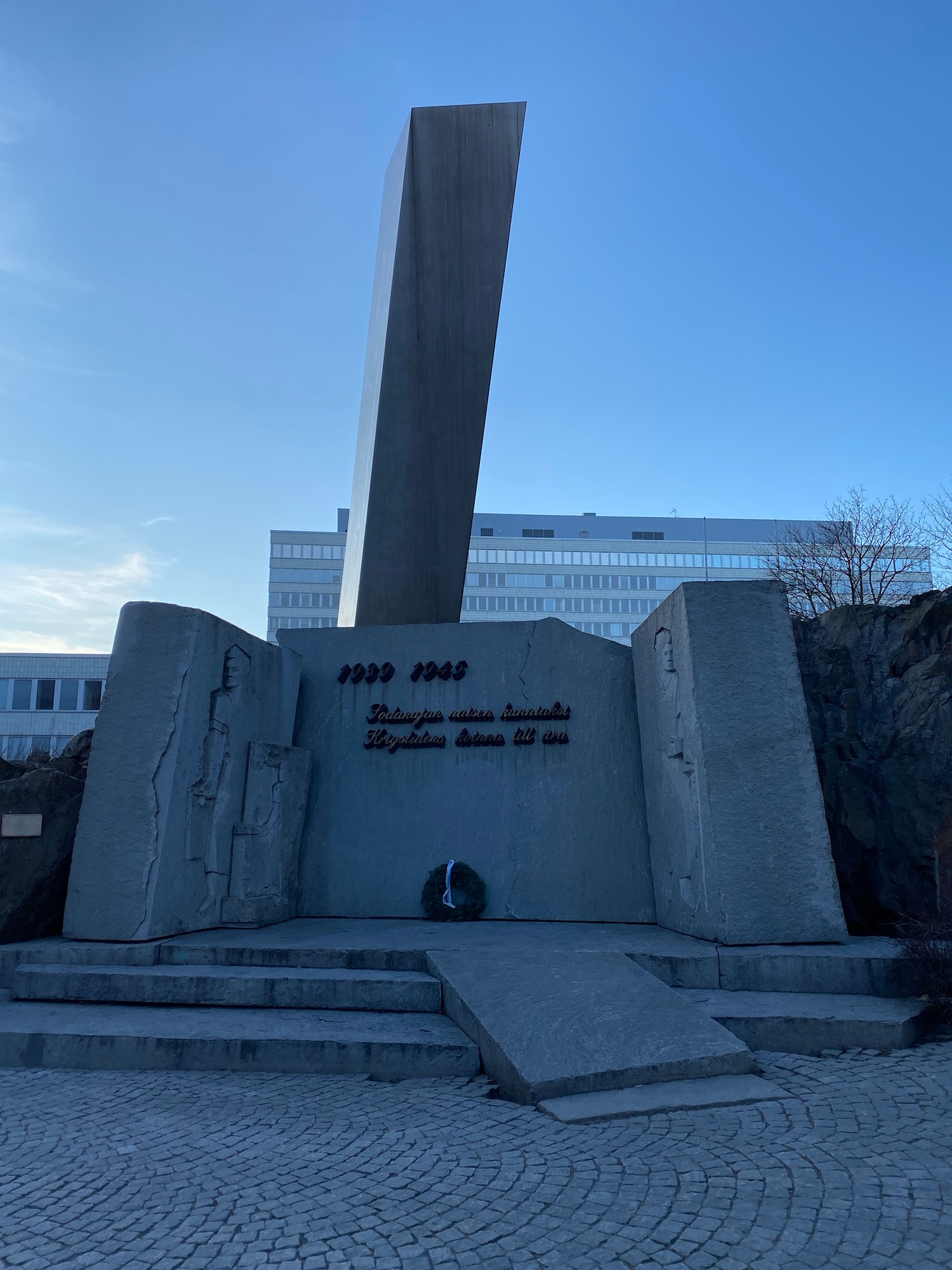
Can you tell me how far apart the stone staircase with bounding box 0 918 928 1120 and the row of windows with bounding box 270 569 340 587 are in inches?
2317

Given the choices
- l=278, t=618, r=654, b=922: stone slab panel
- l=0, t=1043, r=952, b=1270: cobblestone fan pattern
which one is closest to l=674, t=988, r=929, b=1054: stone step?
l=0, t=1043, r=952, b=1270: cobblestone fan pattern

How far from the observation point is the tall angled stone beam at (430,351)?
994cm

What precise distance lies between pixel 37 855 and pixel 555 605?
62041 millimetres

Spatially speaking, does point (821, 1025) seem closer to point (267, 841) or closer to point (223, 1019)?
point (223, 1019)

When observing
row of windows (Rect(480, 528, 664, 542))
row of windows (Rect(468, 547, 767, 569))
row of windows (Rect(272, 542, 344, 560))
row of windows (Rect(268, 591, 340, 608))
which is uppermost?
row of windows (Rect(480, 528, 664, 542))

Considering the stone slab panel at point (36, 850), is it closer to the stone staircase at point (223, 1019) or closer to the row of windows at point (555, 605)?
the stone staircase at point (223, 1019)

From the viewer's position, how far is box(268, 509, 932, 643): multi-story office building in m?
64.3

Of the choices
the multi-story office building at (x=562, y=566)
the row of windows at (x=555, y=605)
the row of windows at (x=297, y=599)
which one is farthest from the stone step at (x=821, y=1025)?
the row of windows at (x=297, y=599)

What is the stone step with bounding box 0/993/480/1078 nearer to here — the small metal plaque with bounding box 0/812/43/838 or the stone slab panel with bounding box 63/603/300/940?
the stone slab panel with bounding box 63/603/300/940

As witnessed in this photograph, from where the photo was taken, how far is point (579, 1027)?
14.3 ft

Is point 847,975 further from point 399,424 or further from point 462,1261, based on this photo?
point 399,424

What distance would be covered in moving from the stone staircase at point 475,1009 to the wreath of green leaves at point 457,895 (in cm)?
125

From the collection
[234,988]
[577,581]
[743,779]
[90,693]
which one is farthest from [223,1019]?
[577,581]

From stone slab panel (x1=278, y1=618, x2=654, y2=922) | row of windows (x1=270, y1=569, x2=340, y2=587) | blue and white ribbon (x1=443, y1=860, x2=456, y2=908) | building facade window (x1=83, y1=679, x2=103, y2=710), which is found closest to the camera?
blue and white ribbon (x1=443, y1=860, x2=456, y2=908)
